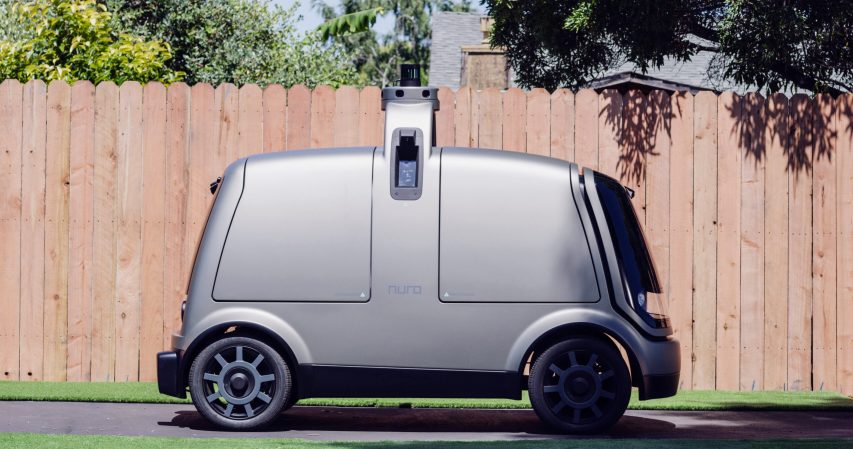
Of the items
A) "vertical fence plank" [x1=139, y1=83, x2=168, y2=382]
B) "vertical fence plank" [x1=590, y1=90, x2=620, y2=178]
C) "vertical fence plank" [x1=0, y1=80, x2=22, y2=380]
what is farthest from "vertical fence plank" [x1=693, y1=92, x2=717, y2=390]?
"vertical fence plank" [x1=0, y1=80, x2=22, y2=380]

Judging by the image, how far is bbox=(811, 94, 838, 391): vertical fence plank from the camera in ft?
31.3

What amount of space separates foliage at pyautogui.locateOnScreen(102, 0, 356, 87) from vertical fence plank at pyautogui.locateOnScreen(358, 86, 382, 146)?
11661 mm

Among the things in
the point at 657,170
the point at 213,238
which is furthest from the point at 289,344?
the point at 657,170

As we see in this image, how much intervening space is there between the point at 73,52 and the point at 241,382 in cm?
749

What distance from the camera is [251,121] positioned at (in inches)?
373

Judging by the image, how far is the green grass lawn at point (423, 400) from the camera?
862 centimetres

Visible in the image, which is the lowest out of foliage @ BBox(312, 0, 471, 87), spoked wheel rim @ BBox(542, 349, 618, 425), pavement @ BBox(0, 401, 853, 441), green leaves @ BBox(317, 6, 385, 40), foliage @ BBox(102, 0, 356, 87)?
pavement @ BBox(0, 401, 853, 441)

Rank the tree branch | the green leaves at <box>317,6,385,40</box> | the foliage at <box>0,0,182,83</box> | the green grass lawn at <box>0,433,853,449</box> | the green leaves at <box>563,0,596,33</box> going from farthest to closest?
1. the green leaves at <box>317,6,385,40</box>
2. the green leaves at <box>563,0,596,33</box>
3. the foliage at <box>0,0,182,83</box>
4. the tree branch
5. the green grass lawn at <box>0,433,853,449</box>

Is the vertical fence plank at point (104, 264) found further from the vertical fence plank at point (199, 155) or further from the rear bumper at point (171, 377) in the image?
the rear bumper at point (171, 377)

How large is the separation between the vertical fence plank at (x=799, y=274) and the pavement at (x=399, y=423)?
2.97 ft

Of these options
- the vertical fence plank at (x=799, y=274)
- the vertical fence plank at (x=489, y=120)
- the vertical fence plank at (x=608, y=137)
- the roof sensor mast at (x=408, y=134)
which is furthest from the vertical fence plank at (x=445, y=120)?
the vertical fence plank at (x=799, y=274)

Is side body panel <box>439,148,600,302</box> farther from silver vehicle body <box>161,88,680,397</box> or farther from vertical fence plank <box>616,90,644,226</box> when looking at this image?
vertical fence plank <box>616,90,644,226</box>

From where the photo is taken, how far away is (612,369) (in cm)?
715

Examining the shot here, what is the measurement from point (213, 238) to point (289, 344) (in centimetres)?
79
